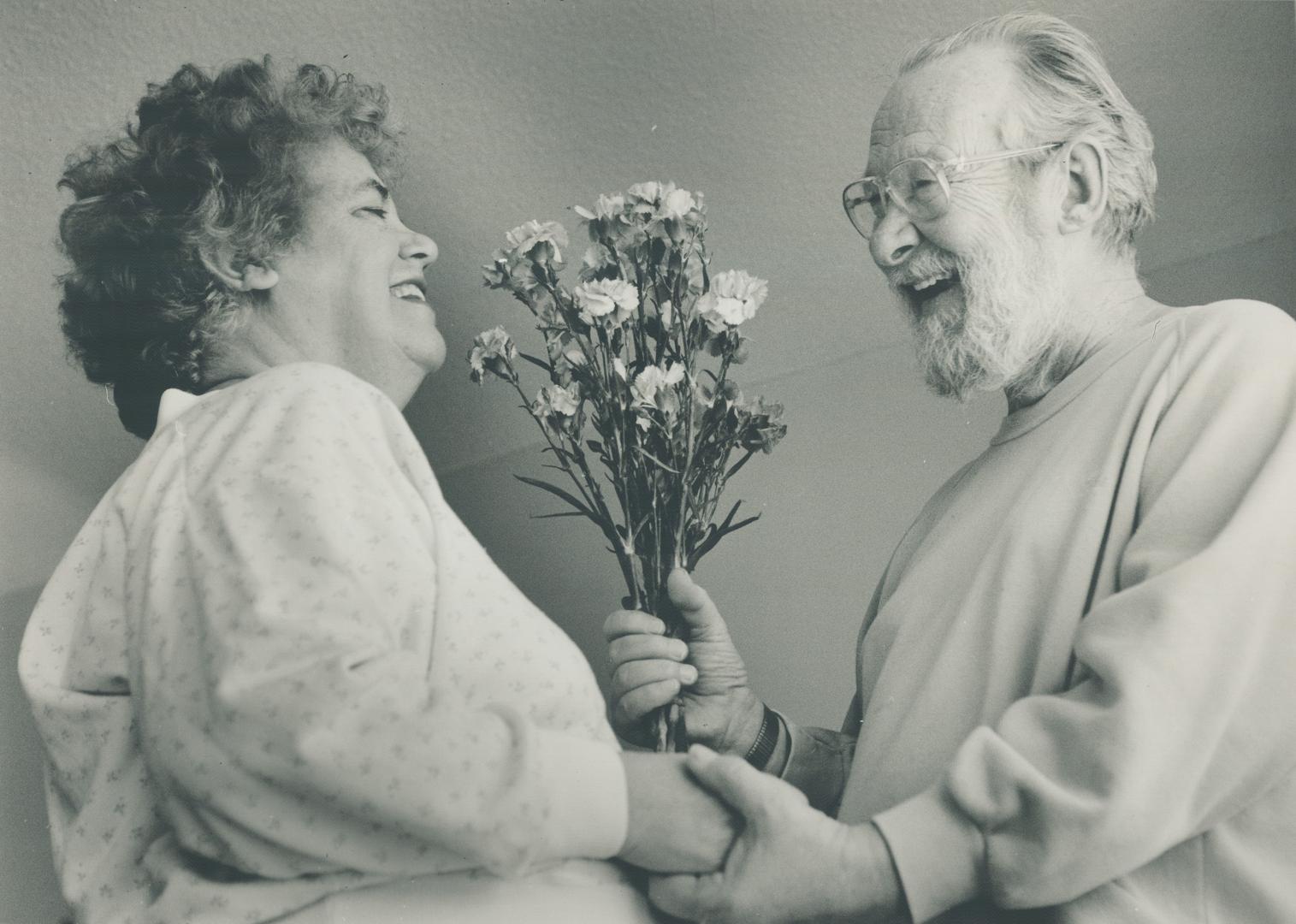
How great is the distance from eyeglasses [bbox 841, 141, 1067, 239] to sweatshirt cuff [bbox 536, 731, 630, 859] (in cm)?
88

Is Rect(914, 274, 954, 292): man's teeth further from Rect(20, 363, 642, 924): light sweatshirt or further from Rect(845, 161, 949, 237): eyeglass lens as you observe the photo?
Rect(20, 363, 642, 924): light sweatshirt

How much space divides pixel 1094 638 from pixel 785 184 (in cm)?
126

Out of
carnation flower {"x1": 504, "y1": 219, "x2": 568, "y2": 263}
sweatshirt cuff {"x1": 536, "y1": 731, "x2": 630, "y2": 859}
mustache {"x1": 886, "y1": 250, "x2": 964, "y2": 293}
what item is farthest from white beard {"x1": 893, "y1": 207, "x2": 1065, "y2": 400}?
sweatshirt cuff {"x1": 536, "y1": 731, "x2": 630, "y2": 859}

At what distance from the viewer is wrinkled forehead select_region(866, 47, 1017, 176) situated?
174 centimetres

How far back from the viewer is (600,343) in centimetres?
167

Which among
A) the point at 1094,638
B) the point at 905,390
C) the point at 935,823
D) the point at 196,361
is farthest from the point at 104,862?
the point at 905,390

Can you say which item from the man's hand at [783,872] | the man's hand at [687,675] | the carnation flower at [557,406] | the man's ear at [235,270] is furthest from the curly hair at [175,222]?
the man's hand at [783,872]

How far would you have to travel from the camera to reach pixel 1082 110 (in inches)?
68.6

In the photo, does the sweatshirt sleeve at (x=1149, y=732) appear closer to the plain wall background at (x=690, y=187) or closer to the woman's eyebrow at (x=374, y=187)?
the plain wall background at (x=690, y=187)

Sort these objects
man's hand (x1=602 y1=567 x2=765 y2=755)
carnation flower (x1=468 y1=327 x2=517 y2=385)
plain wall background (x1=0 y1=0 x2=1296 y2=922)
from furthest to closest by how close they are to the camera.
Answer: plain wall background (x1=0 y1=0 x2=1296 y2=922) → carnation flower (x1=468 y1=327 x2=517 y2=385) → man's hand (x1=602 y1=567 x2=765 y2=755)

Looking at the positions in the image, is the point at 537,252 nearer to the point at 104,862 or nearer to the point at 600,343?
the point at 600,343

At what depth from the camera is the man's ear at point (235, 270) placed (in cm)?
164

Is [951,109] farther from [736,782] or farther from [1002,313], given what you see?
[736,782]

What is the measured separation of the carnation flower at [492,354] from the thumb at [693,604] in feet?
1.17
